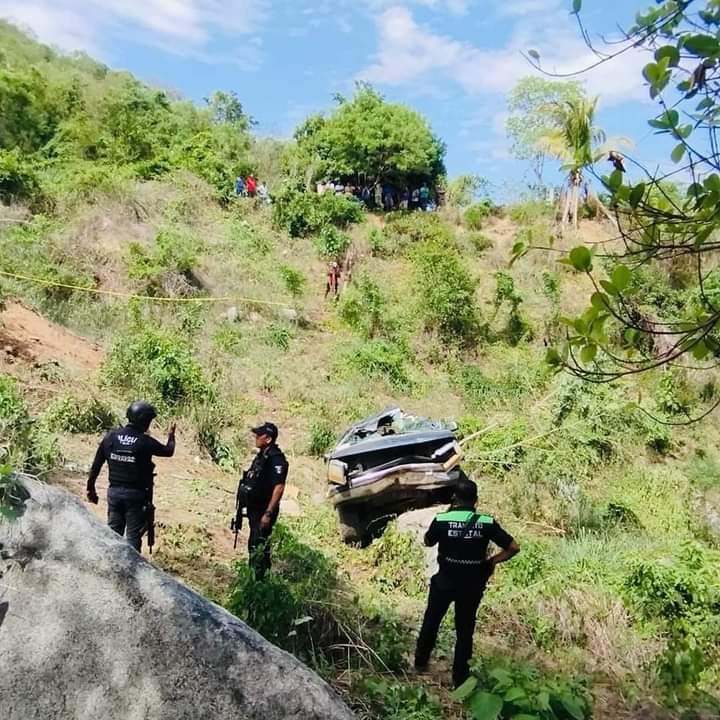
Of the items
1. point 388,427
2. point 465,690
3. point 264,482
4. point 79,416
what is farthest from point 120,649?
point 79,416

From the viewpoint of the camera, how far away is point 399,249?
21.4 m

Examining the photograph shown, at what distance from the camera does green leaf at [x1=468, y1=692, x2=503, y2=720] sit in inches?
79.0

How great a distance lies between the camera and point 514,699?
7.00 feet

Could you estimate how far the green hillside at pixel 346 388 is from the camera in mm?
5059

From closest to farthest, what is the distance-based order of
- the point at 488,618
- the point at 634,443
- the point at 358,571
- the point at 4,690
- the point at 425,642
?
1. the point at 4,690
2. the point at 425,642
3. the point at 488,618
4. the point at 358,571
5. the point at 634,443

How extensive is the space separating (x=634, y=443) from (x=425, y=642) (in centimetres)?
820

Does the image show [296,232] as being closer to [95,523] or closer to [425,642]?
[425,642]

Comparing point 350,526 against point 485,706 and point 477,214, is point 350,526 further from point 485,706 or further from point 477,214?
point 477,214

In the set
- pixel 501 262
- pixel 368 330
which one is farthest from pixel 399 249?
pixel 368 330

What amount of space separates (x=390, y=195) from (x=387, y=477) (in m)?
20.5

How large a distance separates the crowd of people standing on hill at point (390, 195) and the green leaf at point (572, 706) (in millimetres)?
23610

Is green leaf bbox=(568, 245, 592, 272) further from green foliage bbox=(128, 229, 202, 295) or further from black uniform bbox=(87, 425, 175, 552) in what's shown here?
green foliage bbox=(128, 229, 202, 295)

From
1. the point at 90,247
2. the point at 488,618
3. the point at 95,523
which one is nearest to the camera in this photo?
the point at 95,523

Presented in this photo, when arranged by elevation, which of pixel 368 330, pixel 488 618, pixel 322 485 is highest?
pixel 368 330
